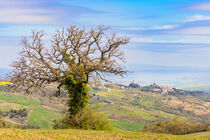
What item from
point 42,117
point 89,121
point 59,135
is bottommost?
point 42,117

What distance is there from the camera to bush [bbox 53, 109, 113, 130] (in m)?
34.1

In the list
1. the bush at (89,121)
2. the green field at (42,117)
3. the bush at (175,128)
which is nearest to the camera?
the bush at (89,121)

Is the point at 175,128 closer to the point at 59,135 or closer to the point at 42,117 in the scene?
the point at 59,135

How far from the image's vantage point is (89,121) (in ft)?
113

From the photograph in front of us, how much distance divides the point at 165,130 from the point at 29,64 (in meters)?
56.5

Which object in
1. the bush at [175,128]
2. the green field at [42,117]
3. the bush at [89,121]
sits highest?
the bush at [89,121]

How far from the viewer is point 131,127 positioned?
166250mm

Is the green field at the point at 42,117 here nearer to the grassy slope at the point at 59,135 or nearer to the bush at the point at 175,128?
the bush at the point at 175,128

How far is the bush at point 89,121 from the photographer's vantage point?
1344 inches

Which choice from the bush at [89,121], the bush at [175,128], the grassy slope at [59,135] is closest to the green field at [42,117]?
the bush at [175,128]

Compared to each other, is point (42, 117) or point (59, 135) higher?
point (59, 135)

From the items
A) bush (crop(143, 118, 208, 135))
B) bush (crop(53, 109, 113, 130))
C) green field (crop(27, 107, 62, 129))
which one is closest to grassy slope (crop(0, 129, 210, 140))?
bush (crop(53, 109, 113, 130))

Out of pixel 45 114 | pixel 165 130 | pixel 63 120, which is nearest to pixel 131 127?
pixel 45 114

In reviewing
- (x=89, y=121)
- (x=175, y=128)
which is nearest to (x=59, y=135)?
(x=89, y=121)
